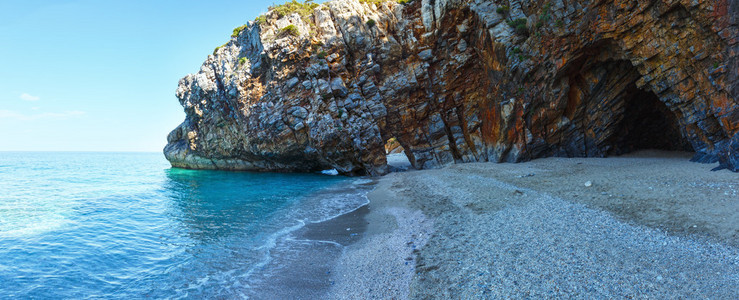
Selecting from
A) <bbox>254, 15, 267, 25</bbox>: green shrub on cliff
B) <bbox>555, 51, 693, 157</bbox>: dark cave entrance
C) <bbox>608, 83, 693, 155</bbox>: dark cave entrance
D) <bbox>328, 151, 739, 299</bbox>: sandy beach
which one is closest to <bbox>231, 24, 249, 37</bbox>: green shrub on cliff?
<bbox>254, 15, 267, 25</bbox>: green shrub on cliff

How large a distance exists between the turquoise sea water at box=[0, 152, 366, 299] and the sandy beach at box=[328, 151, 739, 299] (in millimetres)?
3738

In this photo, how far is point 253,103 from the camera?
34344mm

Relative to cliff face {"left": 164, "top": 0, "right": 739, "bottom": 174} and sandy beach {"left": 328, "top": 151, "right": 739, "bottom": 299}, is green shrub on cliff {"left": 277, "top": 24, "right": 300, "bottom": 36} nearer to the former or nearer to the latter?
cliff face {"left": 164, "top": 0, "right": 739, "bottom": 174}

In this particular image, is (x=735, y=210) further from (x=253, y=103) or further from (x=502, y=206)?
(x=253, y=103)

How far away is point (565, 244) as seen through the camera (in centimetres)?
754

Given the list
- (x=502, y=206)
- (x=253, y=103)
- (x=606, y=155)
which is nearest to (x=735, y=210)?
(x=502, y=206)

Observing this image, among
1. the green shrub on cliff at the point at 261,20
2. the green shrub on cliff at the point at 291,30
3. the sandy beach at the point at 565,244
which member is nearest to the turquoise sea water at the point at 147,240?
the sandy beach at the point at 565,244

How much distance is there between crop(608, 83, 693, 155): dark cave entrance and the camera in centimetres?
2234

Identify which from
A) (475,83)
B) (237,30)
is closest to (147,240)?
(475,83)

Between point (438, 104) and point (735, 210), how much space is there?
23.0 metres

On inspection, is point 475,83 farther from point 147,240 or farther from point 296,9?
point 147,240

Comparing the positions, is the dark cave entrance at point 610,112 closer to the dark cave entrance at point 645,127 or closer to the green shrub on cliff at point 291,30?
the dark cave entrance at point 645,127

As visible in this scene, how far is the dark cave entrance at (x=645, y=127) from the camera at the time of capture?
73.3ft

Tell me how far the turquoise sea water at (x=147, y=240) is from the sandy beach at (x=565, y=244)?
3738 millimetres
